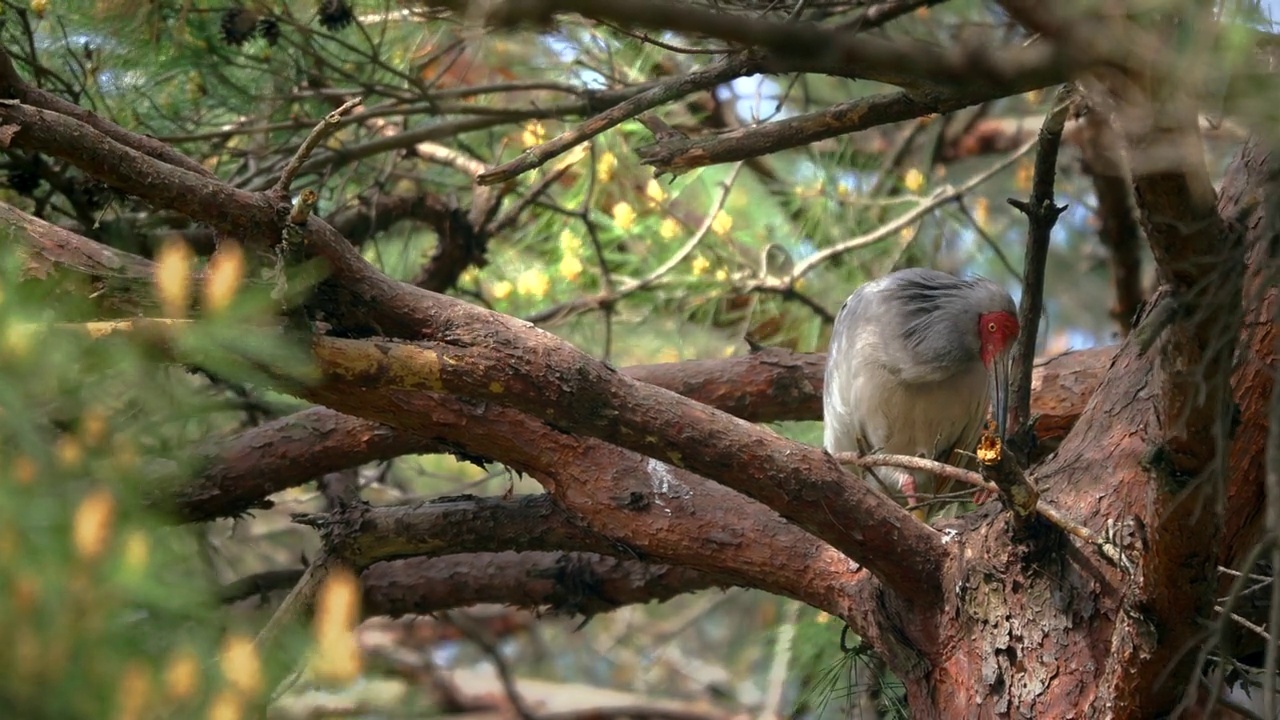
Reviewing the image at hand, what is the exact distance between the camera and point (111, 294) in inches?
103

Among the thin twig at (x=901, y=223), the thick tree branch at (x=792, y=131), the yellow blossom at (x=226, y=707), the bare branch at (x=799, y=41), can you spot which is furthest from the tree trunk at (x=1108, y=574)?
the thin twig at (x=901, y=223)

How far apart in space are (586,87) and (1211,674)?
2.84 metres

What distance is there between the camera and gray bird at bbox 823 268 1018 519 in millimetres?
4441

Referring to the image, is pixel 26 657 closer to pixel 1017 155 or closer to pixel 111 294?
pixel 111 294

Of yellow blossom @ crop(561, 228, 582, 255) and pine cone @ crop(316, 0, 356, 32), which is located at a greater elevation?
pine cone @ crop(316, 0, 356, 32)

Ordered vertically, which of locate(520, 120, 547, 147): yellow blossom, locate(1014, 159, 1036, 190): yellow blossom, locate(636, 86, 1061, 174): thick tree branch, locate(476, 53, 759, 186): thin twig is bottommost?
locate(636, 86, 1061, 174): thick tree branch

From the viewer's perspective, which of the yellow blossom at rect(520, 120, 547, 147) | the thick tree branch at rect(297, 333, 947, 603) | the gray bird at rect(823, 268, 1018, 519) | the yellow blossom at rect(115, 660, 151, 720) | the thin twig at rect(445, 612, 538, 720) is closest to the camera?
the yellow blossom at rect(115, 660, 151, 720)

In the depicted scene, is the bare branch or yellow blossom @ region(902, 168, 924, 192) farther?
yellow blossom @ region(902, 168, 924, 192)

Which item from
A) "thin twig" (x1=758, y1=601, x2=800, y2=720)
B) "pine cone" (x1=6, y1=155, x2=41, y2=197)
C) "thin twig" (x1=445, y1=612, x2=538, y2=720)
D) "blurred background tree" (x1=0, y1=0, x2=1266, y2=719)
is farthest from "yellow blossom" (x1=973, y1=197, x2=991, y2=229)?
"pine cone" (x1=6, y1=155, x2=41, y2=197)

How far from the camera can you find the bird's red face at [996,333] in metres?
4.38

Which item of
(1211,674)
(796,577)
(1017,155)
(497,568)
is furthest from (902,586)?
(1017,155)

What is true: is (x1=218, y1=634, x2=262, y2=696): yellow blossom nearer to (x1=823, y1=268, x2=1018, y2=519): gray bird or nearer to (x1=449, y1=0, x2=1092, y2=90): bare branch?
(x1=449, y1=0, x2=1092, y2=90): bare branch

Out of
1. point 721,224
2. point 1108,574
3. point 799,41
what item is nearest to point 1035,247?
point 1108,574

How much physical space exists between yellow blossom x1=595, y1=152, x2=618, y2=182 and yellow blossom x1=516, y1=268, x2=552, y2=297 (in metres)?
0.49
